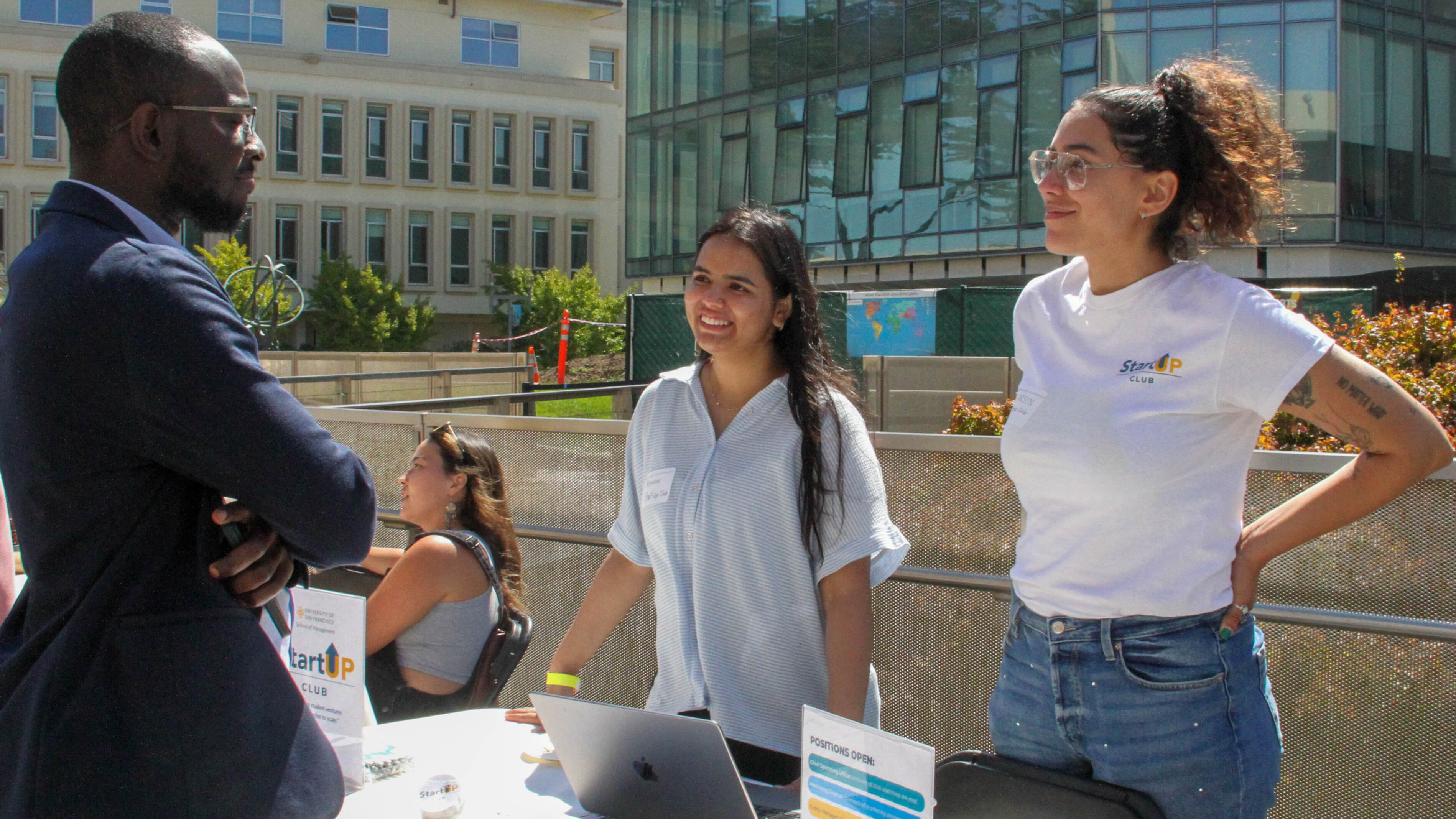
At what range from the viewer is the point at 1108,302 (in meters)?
2.16

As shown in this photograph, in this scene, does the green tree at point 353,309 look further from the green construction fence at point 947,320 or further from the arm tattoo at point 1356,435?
the arm tattoo at point 1356,435

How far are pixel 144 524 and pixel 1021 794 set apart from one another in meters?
1.43

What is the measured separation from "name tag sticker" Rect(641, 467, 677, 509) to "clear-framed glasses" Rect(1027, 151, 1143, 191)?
103cm

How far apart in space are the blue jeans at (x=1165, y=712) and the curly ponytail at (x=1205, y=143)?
0.73 m

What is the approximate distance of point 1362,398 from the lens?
77.0 inches

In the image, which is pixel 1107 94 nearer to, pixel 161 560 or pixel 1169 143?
pixel 1169 143

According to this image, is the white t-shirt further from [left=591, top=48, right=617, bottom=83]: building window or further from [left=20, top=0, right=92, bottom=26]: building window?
[left=591, top=48, right=617, bottom=83]: building window

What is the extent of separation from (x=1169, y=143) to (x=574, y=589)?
299 cm

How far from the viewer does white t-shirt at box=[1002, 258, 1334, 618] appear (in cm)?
199

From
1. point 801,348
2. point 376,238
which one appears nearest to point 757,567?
point 801,348

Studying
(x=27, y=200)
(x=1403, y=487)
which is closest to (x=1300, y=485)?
(x=1403, y=487)

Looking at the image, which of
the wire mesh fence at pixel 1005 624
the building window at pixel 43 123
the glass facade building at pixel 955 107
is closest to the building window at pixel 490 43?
the building window at pixel 43 123

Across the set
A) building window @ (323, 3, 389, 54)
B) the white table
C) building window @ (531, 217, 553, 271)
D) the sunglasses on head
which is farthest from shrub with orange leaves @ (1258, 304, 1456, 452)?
building window @ (323, 3, 389, 54)

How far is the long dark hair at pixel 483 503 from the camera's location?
13.3 feet
